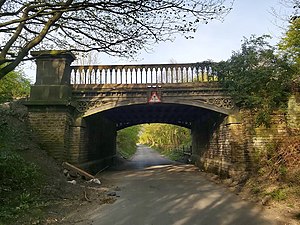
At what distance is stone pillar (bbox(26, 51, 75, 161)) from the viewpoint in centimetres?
→ 1145

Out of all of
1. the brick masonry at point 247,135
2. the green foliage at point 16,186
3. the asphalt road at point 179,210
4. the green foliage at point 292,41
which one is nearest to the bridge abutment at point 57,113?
the green foliage at point 16,186

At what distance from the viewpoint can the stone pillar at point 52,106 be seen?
11453 mm

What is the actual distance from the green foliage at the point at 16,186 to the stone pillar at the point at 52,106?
125 inches

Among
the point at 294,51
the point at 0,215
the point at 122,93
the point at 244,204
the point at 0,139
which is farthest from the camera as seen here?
the point at 294,51

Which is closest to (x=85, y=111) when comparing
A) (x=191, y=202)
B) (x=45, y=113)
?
(x=45, y=113)

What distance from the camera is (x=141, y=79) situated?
12719 mm

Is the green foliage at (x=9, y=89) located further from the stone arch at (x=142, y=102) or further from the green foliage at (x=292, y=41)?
the green foliage at (x=292, y=41)

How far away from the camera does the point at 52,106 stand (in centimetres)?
1165

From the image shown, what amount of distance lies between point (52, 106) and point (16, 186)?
16.9ft

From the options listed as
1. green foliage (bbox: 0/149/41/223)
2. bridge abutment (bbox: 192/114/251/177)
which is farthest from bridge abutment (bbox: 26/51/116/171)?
bridge abutment (bbox: 192/114/251/177)

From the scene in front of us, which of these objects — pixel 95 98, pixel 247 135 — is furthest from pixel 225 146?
pixel 95 98

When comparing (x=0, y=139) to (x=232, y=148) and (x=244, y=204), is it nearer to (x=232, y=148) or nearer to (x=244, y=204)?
(x=244, y=204)

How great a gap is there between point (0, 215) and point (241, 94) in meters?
10.0

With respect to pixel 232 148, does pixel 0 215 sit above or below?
below
